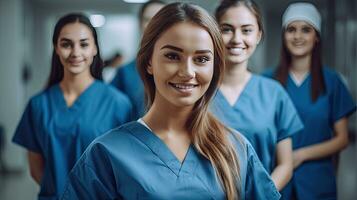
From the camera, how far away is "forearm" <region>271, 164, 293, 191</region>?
3.26 ft

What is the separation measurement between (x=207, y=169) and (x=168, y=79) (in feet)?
0.48

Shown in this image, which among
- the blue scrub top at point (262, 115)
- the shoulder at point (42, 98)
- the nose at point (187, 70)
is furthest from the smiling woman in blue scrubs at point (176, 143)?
the shoulder at point (42, 98)

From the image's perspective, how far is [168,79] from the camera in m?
0.72

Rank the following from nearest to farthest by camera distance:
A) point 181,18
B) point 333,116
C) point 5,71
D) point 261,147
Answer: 1. point 181,18
2. point 261,147
3. point 333,116
4. point 5,71

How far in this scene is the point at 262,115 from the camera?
3.25ft

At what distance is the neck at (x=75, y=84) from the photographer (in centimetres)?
100

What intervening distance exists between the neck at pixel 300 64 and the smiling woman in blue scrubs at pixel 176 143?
1.13ft

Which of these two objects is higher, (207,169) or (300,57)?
(300,57)

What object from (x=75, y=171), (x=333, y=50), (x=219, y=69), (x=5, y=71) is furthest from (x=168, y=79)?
(x=5, y=71)

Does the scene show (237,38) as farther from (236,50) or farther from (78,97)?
(78,97)

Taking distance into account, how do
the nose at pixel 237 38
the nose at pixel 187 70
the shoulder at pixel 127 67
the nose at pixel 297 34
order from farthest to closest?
the shoulder at pixel 127 67, the nose at pixel 297 34, the nose at pixel 237 38, the nose at pixel 187 70

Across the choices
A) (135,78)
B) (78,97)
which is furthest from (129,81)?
(78,97)

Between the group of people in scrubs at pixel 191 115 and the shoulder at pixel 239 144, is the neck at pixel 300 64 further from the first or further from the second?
the shoulder at pixel 239 144

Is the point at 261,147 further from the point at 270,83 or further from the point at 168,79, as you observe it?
the point at 168,79
